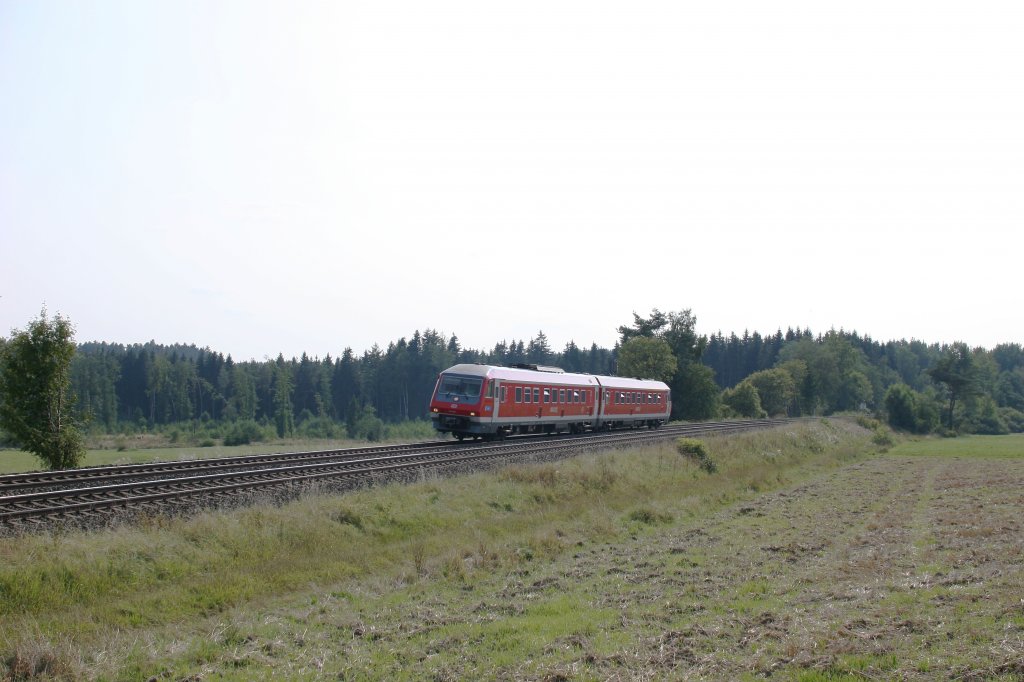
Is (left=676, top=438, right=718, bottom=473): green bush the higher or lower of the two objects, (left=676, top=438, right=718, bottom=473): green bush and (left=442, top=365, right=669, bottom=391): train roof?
the lower

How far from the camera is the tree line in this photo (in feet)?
275

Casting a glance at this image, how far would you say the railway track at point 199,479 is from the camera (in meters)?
13.6

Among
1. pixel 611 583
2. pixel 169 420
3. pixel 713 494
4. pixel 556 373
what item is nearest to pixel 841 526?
pixel 713 494

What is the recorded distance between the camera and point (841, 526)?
1736 centimetres

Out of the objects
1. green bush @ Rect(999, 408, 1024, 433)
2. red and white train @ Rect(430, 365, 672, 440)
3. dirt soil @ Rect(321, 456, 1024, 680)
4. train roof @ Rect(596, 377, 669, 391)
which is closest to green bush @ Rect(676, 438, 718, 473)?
red and white train @ Rect(430, 365, 672, 440)

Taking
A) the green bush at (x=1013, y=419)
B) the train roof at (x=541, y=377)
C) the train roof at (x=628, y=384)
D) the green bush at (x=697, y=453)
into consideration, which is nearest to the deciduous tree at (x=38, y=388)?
the train roof at (x=541, y=377)

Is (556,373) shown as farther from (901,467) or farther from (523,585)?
(523,585)

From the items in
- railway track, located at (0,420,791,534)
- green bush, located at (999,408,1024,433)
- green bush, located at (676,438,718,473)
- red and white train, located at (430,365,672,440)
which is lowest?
green bush, located at (999,408,1024,433)

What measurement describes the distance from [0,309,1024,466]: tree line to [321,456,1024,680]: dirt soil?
5003cm

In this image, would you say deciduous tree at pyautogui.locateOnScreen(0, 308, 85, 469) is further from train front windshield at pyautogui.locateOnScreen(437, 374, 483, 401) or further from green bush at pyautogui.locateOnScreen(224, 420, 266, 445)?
green bush at pyautogui.locateOnScreen(224, 420, 266, 445)

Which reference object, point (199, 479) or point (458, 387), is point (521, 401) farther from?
point (199, 479)

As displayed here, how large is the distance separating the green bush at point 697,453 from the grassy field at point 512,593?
1055 centimetres

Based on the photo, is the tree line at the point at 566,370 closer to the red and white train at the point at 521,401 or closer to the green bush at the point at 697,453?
the red and white train at the point at 521,401

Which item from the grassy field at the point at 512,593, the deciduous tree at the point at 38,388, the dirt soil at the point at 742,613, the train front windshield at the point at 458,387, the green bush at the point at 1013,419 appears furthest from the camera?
the green bush at the point at 1013,419
